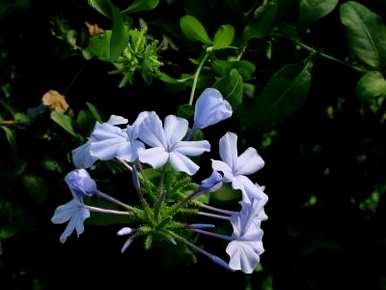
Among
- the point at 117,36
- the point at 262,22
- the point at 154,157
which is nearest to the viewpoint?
the point at 154,157

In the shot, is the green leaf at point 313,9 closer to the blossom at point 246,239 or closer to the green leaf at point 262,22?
the green leaf at point 262,22

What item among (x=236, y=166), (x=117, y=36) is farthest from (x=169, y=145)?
(x=117, y=36)

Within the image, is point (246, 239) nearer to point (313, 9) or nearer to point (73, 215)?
point (73, 215)

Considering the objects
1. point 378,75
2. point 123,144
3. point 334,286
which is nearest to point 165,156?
point 123,144

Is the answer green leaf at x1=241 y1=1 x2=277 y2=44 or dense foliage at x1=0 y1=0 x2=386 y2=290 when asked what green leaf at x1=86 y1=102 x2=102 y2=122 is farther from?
green leaf at x1=241 y1=1 x2=277 y2=44

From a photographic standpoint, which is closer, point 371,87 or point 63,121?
point 371,87

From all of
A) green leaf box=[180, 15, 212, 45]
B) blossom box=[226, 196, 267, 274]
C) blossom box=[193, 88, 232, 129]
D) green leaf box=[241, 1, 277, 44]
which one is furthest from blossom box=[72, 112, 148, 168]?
green leaf box=[241, 1, 277, 44]
